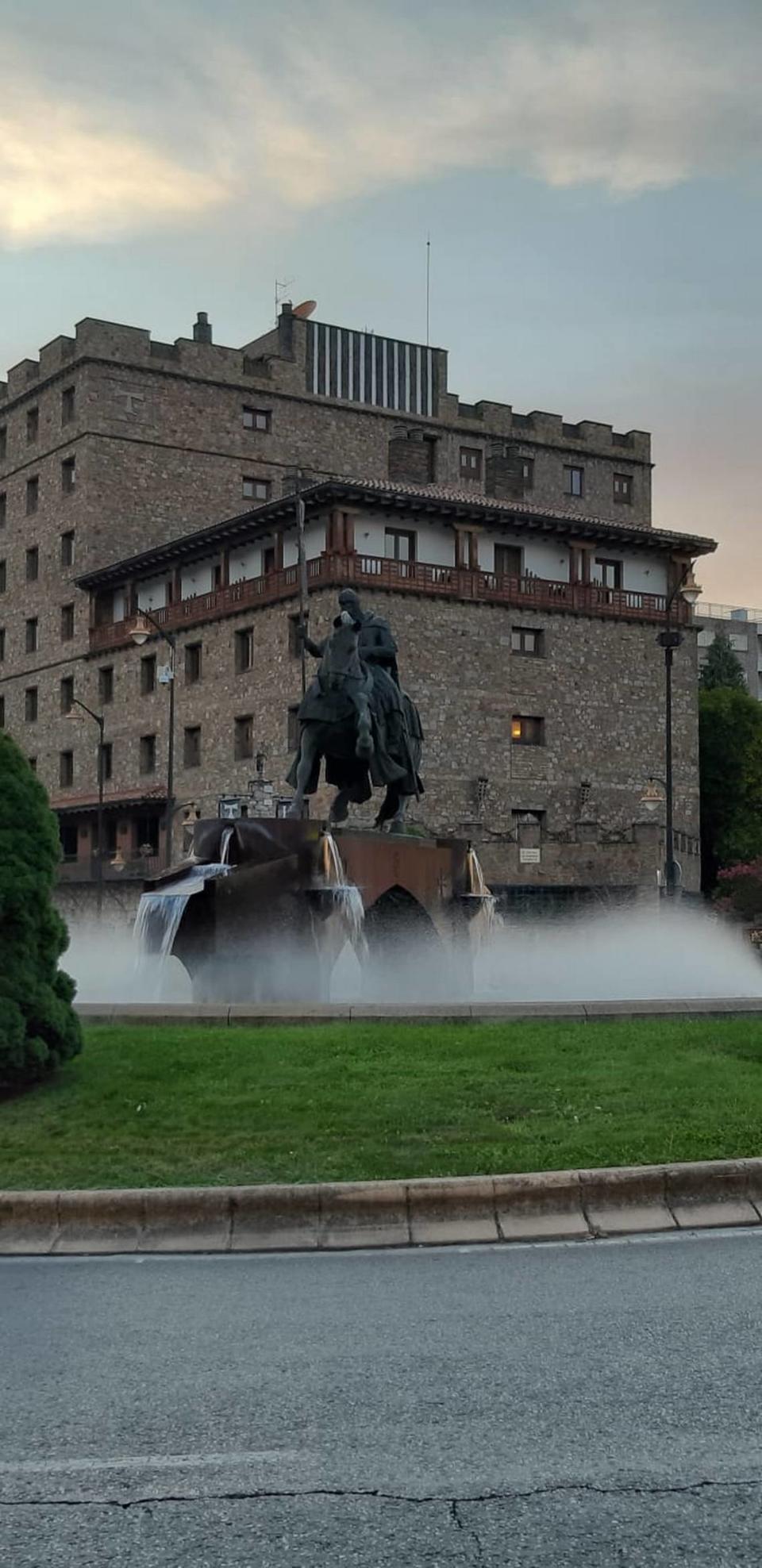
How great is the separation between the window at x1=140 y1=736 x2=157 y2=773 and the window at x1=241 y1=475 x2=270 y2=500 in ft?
39.7

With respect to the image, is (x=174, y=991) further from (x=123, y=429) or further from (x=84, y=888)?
(x=123, y=429)

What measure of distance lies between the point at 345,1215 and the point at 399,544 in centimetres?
4623

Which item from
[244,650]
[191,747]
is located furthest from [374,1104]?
[191,747]

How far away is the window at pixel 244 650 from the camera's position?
54.7 m

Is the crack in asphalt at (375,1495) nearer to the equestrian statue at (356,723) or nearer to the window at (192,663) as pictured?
the equestrian statue at (356,723)

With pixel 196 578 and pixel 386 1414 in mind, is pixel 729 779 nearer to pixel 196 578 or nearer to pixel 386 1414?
pixel 196 578

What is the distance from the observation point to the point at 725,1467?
4.31m

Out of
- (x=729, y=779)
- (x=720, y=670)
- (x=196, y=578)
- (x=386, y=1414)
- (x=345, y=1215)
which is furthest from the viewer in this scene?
(x=720, y=670)

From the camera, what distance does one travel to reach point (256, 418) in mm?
64875

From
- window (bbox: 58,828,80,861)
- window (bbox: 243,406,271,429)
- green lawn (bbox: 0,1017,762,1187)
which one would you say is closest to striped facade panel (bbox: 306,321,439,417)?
window (bbox: 243,406,271,429)

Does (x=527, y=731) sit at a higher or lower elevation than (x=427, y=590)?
lower

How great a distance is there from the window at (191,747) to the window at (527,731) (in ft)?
38.5

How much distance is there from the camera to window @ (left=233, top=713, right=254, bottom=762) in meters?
54.1

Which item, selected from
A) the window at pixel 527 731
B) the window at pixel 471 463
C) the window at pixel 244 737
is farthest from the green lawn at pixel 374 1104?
the window at pixel 471 463
